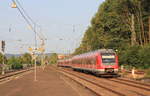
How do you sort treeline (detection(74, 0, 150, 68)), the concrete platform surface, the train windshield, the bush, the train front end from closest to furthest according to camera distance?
the concrete platform surface → the train front end → the train windshield → the bush → treeline (detection(74, 0, 150, 68))

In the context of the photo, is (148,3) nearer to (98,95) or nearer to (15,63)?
(15,63)

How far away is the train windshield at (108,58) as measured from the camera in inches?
1563

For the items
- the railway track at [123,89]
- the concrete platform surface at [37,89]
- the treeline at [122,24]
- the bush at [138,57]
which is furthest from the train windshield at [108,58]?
the treeline at [122,24]

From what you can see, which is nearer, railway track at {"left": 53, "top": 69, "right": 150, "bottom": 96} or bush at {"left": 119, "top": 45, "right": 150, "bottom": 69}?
railway track at {"left": 53, "top": 69, "right": 150, "bottom": 96}

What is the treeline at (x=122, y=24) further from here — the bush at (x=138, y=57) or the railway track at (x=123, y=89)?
the railway track at (x=123, y=89)

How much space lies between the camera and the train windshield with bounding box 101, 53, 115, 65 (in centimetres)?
3971

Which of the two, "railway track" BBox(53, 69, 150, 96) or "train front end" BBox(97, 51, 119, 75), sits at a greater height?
"train front end" BBox(97, 51, 119, 75)

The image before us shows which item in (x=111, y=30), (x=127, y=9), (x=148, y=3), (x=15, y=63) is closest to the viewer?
(x=148, y=3)

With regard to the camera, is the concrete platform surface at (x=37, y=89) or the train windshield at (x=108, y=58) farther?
the train windshield at (x=108, y=58)

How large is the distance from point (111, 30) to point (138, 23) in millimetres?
8322

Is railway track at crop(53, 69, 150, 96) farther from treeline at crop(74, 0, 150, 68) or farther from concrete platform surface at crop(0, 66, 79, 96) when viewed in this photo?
treeline at crop(74, 0, 150, 68)

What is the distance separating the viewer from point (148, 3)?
6688 cm

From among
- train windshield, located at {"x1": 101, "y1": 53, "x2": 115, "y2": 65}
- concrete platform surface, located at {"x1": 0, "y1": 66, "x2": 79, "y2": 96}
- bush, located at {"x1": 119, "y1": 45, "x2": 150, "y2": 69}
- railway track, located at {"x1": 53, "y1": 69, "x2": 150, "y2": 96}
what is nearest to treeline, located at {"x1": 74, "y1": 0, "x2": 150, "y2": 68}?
bush, located at {"x1": 119, "y1": 45, "x2": 150, "y2": 69}

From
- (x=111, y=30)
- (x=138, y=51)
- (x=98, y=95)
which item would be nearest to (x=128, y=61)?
(x=138, y=51)
